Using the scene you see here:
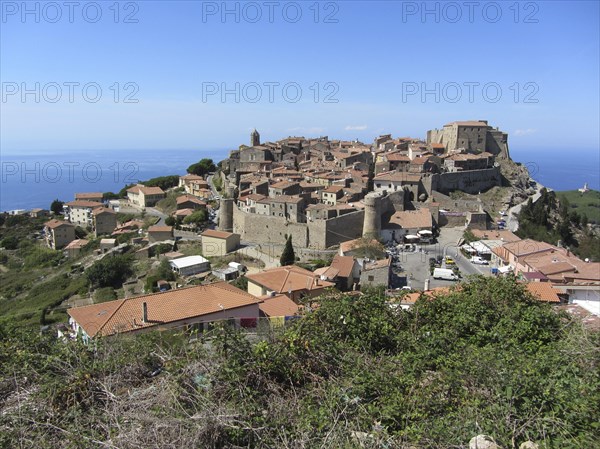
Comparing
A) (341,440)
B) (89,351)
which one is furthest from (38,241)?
(341,440)

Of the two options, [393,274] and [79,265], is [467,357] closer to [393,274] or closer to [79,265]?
[393,274]

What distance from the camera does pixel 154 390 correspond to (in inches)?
185

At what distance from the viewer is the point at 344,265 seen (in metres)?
22.9

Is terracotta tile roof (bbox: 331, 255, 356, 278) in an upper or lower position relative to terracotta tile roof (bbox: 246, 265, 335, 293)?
lower

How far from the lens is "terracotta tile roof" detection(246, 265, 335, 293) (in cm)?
1827

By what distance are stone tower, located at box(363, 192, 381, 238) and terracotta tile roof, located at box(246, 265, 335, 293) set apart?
32.8 ft

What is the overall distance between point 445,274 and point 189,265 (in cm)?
1520

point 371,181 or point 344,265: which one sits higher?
point 371,181

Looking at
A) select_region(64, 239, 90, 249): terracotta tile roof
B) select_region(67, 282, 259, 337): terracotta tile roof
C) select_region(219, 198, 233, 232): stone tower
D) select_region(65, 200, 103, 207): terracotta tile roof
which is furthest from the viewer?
select_region(65, 200, 103, 207): terracotta tile roof

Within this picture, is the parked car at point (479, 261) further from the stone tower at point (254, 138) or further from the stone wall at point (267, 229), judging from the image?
the stone tower at point (254, 138)

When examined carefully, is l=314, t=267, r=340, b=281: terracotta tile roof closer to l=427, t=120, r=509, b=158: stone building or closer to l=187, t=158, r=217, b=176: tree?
l=427, t=120, r=509, b=158: stone building

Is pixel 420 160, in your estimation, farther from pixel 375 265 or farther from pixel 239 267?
A: pixel 239 267

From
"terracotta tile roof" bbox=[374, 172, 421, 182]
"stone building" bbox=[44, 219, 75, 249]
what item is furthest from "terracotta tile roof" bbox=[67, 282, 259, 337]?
"stone building" bbox=[44, 219, 75, 249]

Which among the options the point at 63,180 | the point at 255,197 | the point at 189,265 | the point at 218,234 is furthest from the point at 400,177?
the point at 63,180
